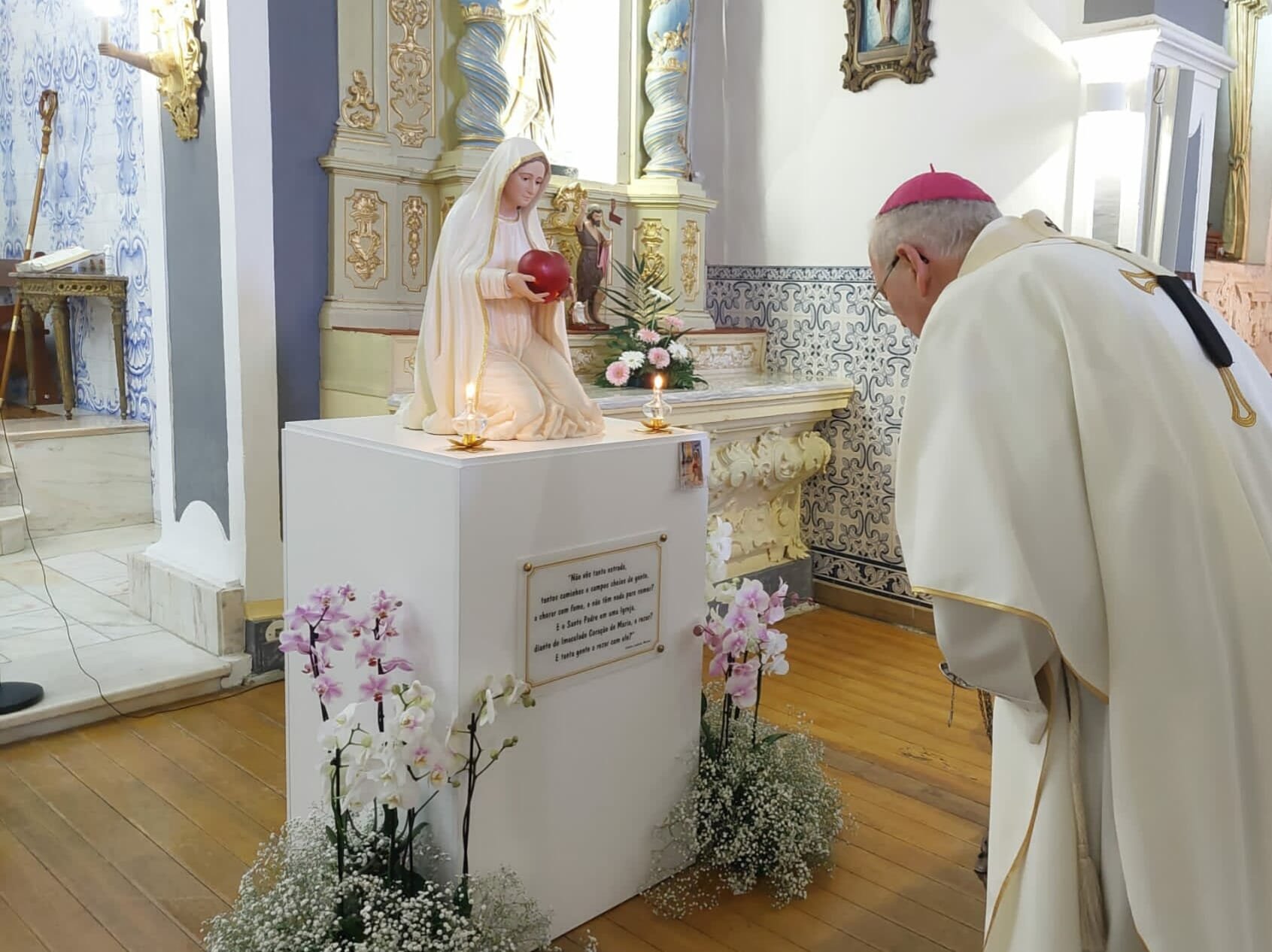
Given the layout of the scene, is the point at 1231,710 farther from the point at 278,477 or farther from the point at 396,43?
the point at 396,43

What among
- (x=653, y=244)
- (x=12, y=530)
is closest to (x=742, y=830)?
(x=653, y=244)

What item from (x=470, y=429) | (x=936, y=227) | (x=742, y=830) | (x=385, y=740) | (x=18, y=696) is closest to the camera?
(x=936, y=227)

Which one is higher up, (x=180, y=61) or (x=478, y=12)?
(x=478, y=12)

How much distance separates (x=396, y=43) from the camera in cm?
471

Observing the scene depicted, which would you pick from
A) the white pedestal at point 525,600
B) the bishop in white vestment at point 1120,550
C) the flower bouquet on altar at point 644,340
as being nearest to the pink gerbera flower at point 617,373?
the flower bouquet on altar at point 644,340

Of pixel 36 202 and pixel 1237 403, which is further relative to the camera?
pixel 36 202

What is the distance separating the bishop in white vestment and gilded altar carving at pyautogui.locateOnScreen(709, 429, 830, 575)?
134 inches

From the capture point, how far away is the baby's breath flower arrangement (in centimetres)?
300

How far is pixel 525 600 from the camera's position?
2.61m

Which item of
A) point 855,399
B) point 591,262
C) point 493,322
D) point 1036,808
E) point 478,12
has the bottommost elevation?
point 1036,808

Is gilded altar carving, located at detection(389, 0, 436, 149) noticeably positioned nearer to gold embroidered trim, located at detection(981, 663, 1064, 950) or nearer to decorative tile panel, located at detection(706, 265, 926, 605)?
decorative tile panel, located at detection(706, 265, 926, 605)

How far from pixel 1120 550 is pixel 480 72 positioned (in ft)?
13.1

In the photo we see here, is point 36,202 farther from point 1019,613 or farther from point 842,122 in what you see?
point 1019,613

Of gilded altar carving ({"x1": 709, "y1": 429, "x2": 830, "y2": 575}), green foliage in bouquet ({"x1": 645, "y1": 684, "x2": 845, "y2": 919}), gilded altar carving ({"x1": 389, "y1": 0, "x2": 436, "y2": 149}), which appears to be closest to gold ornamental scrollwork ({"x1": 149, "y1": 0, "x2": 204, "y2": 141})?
gilded altar carving ({"x1": 389, "y1": 0, "x2": 436, "y2": 149})
